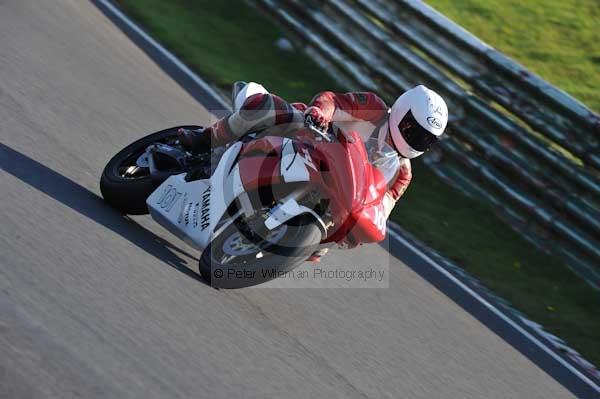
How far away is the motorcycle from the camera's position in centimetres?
518

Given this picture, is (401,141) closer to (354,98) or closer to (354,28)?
(354,98)

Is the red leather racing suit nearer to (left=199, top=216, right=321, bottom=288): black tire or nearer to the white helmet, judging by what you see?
the white helmet

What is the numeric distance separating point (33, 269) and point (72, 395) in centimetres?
Result: 110

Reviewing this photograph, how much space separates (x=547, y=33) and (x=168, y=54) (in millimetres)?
5234

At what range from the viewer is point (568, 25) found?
42.9 ft

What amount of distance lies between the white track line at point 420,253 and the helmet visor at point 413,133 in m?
1.91

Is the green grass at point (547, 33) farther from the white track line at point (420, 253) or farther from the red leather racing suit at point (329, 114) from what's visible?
the red leather racing suit at point (329, 114)

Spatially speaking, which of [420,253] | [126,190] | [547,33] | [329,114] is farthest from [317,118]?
[547,33]

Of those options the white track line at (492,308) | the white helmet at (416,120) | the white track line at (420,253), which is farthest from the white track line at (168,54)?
the white helmet at (416,120)

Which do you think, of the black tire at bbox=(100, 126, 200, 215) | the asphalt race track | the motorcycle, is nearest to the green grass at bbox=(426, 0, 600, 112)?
the asphalt race track

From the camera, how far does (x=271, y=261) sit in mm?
5117

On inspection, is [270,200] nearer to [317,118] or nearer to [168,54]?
[317,118]

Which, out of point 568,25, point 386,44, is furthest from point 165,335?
point 568,25

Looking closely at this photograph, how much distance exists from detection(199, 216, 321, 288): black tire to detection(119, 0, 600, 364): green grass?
9.20ft
